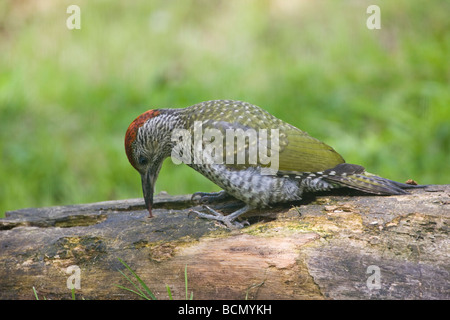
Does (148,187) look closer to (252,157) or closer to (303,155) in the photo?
(252,157)

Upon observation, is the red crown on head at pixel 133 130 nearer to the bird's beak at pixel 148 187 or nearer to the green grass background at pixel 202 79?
the bird's beak at pixel 148 187

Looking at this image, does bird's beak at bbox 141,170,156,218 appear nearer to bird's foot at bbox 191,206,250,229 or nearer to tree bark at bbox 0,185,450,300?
tree bark at bbox 0,185,450,300

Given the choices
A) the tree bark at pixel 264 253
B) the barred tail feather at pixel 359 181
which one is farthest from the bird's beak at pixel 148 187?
the barred tail feather at pixel 359 181

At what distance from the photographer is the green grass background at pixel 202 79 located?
6383 mm

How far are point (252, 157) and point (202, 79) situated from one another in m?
3.74

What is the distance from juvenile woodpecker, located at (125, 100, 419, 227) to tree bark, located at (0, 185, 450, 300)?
5.2 inches

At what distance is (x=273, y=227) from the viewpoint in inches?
153

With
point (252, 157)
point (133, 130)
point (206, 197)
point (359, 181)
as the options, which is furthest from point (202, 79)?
point (359, 181)

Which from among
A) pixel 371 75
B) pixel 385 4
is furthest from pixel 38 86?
pixel 385 4

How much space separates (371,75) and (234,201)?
3782mm

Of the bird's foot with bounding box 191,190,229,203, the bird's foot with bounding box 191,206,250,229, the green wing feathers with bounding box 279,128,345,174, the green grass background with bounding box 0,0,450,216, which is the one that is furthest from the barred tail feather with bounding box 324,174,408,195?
the green grass background with bounding box 0,0,450,216

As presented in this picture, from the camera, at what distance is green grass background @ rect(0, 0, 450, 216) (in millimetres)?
6383

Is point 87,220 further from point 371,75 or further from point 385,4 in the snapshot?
point 385,4

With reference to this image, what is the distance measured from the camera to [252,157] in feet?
13.8
